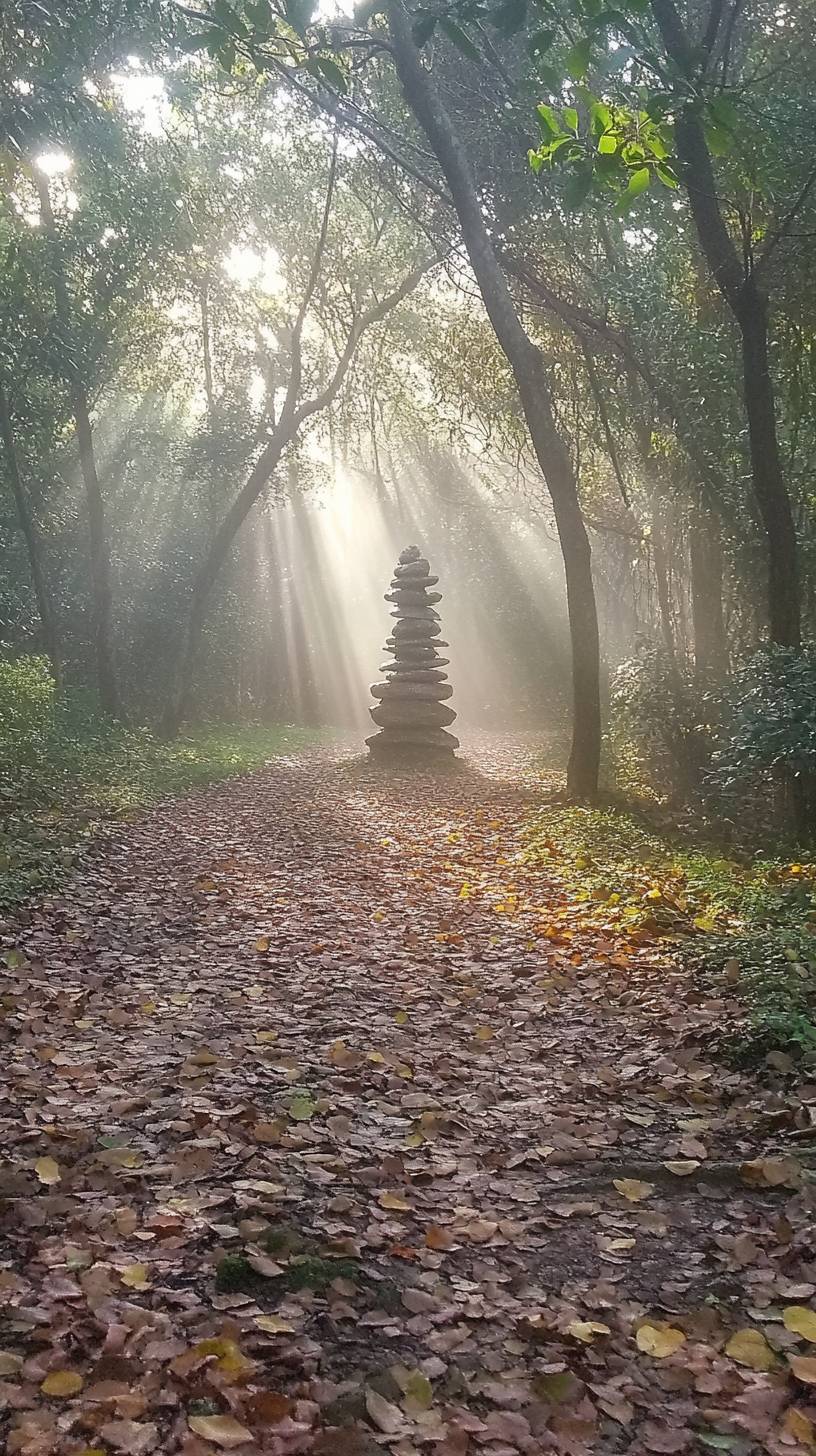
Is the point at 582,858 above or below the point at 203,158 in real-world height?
below

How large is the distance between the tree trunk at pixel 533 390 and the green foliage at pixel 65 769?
513cm

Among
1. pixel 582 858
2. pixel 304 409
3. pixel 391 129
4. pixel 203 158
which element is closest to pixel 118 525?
pixel 304 409

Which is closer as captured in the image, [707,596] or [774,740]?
[774,740]

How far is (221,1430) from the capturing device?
2379mm

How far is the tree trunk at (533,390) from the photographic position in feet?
35.2

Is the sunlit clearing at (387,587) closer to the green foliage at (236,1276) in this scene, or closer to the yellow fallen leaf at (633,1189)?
the yellow fallen leaf at (633,1189)

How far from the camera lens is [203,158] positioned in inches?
734

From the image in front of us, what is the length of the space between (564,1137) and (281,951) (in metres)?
3.00

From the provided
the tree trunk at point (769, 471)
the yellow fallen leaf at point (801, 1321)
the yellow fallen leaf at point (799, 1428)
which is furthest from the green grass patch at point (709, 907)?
the tree trunk at point (769, 471)

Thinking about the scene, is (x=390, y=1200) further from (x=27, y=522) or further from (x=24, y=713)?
(x=27, y=522)

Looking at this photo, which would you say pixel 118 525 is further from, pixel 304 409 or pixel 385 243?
pixel 385 243

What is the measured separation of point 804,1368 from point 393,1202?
141 centimetres

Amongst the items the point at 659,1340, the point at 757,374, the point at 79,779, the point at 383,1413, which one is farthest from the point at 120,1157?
the point at 79,779

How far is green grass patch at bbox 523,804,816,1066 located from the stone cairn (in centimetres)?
598
